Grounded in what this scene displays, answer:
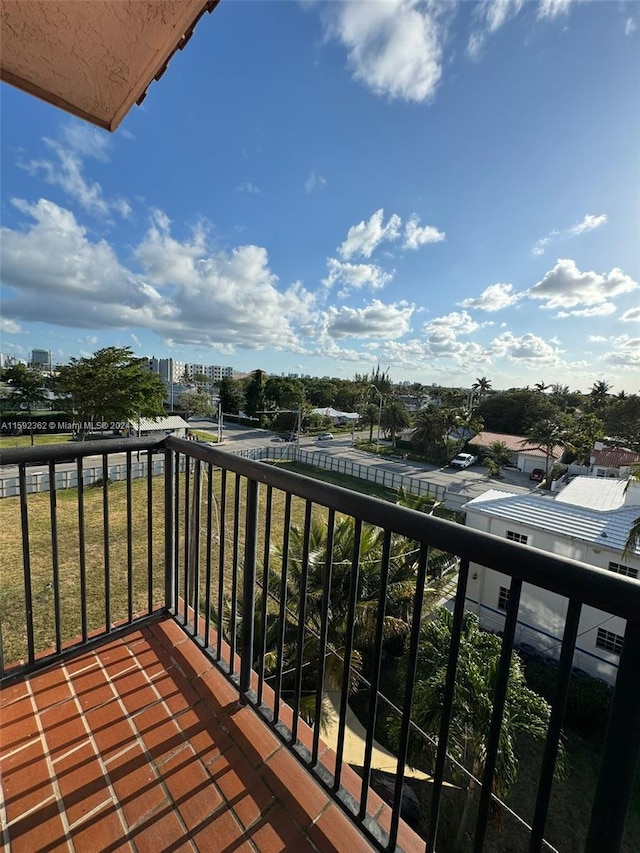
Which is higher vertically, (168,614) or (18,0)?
(18,0)

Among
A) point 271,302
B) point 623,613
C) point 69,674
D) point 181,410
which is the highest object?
point 271,302

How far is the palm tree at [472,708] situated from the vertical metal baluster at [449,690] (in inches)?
114

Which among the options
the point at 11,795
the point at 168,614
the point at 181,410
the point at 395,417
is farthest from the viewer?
the point at 181,410

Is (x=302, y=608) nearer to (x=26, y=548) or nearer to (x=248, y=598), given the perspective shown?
(x=248, y=598)

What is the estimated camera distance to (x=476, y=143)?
24.6 feet

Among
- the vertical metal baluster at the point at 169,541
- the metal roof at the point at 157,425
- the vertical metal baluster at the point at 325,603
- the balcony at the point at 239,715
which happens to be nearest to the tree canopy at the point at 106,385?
the metal roof at the point at 157,425

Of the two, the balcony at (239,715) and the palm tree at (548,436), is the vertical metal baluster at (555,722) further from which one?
the palm tree at (548,436)

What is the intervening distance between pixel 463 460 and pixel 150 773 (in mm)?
28649

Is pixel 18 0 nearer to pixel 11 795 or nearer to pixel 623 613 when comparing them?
pixel 623 613

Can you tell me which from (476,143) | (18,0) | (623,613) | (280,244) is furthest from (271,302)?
(623,613)

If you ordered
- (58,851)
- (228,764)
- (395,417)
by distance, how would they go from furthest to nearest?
1. (395,417)
2. (228,764)
3. (58,851)

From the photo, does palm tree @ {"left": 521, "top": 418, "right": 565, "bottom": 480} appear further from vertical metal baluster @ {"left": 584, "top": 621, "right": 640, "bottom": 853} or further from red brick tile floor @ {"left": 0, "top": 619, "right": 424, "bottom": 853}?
vertical metal baluster @ {"left": 584, "top": 621, "right": 640, "bottom": 853}

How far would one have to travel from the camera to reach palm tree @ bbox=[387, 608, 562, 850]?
349 centimetres

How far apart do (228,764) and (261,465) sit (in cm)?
94
